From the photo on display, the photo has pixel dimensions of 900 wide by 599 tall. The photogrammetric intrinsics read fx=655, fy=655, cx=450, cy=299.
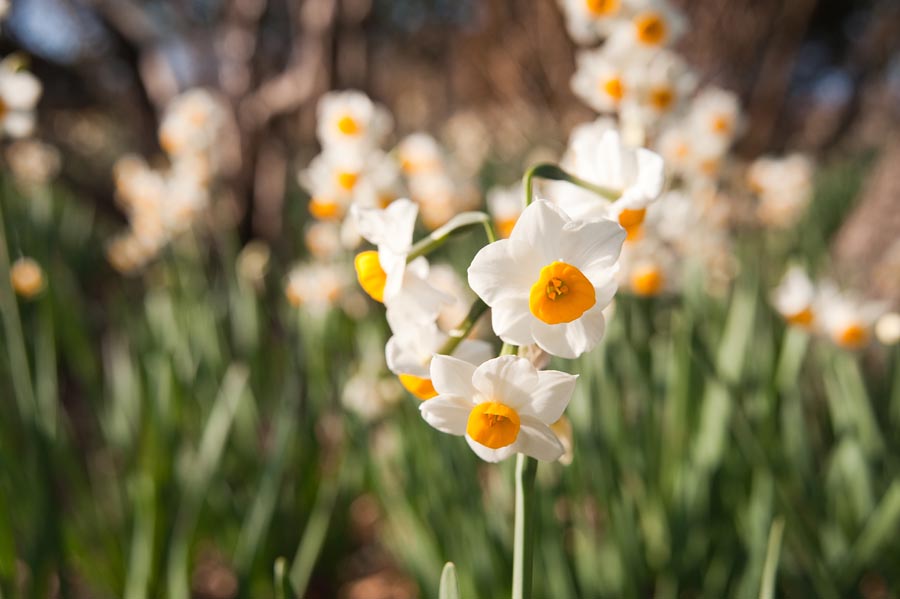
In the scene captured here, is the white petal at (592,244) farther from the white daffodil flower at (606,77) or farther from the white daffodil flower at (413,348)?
the white daffodil flower at (606,77)

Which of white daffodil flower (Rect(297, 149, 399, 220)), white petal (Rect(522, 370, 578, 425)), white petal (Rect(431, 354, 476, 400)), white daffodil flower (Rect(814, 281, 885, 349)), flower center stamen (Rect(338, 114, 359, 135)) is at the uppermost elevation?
flower center stamen (Rect(338, 114, 359, 135))

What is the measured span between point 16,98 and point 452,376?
1111 millimetres

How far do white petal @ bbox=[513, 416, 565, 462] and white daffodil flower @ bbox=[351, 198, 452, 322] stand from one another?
0.14m

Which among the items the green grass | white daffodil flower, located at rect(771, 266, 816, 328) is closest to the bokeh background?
the green grass

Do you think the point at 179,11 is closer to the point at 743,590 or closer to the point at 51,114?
the point at 51,114

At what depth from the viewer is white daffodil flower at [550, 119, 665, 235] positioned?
2.10 ft

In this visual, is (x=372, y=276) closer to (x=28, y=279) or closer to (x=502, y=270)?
(x=502, y=270)

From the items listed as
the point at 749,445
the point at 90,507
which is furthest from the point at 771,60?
the point at 90,507

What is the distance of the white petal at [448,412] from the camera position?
0.58 meters

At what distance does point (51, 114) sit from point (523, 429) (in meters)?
5.39

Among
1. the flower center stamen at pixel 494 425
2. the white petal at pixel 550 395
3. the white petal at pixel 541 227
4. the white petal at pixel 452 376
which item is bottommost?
the flower center stamen at pixel 494 425

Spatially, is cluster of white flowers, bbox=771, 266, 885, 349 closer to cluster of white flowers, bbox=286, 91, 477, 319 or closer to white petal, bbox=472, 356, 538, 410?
cluster of white flowers, bbox=286, 91, 477, 319

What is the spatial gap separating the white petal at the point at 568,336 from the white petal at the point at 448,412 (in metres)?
0.10

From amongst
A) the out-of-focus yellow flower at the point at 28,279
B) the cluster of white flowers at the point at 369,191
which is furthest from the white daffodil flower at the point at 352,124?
the out-of-focus yellow flower at the point at 28,279
